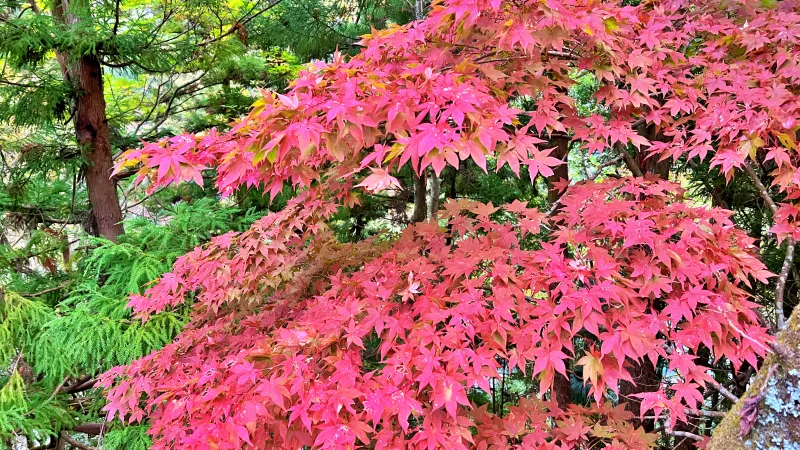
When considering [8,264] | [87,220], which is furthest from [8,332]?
Answer: [87,220]

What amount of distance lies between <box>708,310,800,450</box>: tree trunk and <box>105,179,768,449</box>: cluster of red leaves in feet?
0.28

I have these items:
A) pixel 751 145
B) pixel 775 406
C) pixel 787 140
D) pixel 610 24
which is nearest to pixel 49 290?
pixel 610 24

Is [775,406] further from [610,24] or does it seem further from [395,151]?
[610,24]

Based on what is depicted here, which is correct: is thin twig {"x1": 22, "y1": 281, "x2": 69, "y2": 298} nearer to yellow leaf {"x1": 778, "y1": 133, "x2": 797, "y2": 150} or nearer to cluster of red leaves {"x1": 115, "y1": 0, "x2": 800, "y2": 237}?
cluster of red leaves {"x1": 115, "y1": 0, "x2": 800, "y2": 237}

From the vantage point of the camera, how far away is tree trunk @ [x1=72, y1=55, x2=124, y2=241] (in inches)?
128

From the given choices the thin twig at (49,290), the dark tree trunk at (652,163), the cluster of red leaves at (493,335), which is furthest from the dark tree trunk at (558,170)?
the thin twig at (49,290)

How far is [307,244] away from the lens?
2656 mm

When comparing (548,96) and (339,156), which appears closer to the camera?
(339,156)

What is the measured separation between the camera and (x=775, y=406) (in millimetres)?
1127

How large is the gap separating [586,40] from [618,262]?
0.80 meters

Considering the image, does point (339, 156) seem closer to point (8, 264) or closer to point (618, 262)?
point (618, 262)

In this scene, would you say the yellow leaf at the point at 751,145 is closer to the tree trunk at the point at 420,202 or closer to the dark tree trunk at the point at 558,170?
the dark tree trunk at the point at 558,170

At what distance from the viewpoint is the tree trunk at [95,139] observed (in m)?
3.26

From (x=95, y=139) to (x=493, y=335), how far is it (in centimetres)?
324
